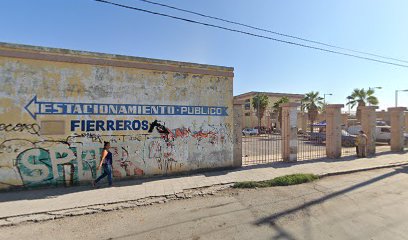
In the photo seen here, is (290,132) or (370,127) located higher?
(370,127)

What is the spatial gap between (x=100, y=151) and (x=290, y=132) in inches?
325

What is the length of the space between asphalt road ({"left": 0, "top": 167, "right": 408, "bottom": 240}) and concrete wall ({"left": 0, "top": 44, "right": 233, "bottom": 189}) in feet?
8.20

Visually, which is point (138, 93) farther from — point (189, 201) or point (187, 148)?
point (189, 201)

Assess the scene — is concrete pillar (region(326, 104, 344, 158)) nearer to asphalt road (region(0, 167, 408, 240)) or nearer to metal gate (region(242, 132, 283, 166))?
metal gate (region(242, 132, 283, 166))

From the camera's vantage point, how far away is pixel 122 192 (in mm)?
6812

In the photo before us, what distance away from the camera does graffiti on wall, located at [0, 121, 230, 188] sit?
6.88 m

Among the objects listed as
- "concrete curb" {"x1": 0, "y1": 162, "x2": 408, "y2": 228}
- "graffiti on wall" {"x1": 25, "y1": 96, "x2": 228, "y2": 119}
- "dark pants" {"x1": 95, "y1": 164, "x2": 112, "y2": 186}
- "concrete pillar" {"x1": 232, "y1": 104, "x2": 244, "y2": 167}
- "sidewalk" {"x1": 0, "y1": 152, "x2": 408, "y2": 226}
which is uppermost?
"graffiti on wall" {"x1": 25, "y1": 96, "x2": 228, "y2": 119}

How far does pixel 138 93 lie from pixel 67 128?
8.18ft

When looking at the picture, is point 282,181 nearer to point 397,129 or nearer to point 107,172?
point 107,172

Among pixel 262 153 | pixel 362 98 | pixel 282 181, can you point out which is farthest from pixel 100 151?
pixel 362 98

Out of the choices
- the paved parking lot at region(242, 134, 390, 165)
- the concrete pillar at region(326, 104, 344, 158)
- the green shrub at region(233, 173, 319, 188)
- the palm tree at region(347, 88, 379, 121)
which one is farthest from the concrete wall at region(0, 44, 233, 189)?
the palm tree at region(347, 88, 379, 121)

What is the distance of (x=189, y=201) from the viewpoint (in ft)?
20.9

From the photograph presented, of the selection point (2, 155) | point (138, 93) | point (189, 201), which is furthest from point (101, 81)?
point (189, 201)

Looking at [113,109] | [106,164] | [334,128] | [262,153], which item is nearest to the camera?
[106,164]
